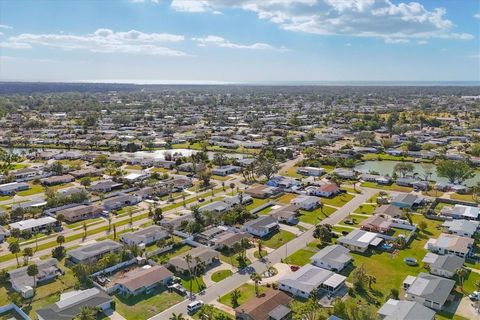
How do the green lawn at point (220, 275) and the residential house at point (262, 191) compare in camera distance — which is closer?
the green lawn at point (220, 275)

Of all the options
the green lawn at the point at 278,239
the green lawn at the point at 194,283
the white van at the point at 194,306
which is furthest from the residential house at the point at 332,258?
Result: the white van at the point at 194,306

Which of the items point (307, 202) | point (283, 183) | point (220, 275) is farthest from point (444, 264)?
point (283, 183)

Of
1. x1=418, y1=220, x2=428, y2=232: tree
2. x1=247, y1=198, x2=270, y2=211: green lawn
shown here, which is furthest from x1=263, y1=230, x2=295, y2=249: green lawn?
x1=418, y1=220, x2=428, y2=232: tree

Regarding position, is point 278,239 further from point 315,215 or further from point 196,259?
point 196,259

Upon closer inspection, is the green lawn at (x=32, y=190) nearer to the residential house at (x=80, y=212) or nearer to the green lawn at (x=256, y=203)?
the residential house at (x=80, y=212)

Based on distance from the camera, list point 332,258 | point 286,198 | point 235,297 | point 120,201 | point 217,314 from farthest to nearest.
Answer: point 286,198
point 120,201
point 332,258
point 235,297
point 217,314

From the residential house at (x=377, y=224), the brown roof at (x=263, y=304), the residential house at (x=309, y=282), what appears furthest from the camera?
the residential house at (x=377, y=224)

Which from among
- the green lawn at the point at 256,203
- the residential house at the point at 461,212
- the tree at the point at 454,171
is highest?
the tree at the point at 454,171
